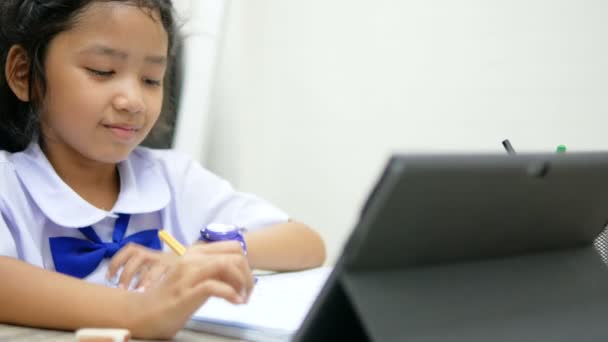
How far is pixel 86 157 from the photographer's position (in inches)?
35.3

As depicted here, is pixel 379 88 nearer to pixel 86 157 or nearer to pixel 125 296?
pixel 86 157

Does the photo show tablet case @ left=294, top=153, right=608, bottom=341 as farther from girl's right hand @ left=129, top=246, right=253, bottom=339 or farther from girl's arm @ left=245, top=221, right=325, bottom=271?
girl's arm @ left=245, top=221, right=325, bottom=271

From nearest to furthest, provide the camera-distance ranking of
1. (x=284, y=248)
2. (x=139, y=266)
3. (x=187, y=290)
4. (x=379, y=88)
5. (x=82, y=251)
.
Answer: (x=187, y=290) → (x=139, y=266) → (x=82, y=251) → (x=284, y=248) → (x=379, y=88)

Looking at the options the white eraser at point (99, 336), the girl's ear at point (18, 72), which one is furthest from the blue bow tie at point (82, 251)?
the white eraser at point (99, 336)

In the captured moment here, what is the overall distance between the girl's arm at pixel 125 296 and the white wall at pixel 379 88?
852mm

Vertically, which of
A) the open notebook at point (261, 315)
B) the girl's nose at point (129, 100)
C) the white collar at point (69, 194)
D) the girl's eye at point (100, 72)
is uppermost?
the girl's eye at point (100, 72)

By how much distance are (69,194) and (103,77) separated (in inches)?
5.9

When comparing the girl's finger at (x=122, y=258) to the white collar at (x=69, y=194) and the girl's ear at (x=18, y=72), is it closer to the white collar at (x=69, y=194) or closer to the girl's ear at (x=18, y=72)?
the white collar at (x=69, y=194)

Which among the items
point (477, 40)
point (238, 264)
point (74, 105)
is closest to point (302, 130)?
point (477, 40)

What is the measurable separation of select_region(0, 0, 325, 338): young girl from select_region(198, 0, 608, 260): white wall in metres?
0.49

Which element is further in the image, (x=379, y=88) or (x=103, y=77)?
(x=379, y=88)

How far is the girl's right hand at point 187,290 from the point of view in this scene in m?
0.50

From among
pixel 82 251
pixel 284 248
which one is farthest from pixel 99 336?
pixel 284 248

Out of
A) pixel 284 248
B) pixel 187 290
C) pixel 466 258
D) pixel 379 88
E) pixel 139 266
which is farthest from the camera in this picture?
pixel 379 88
